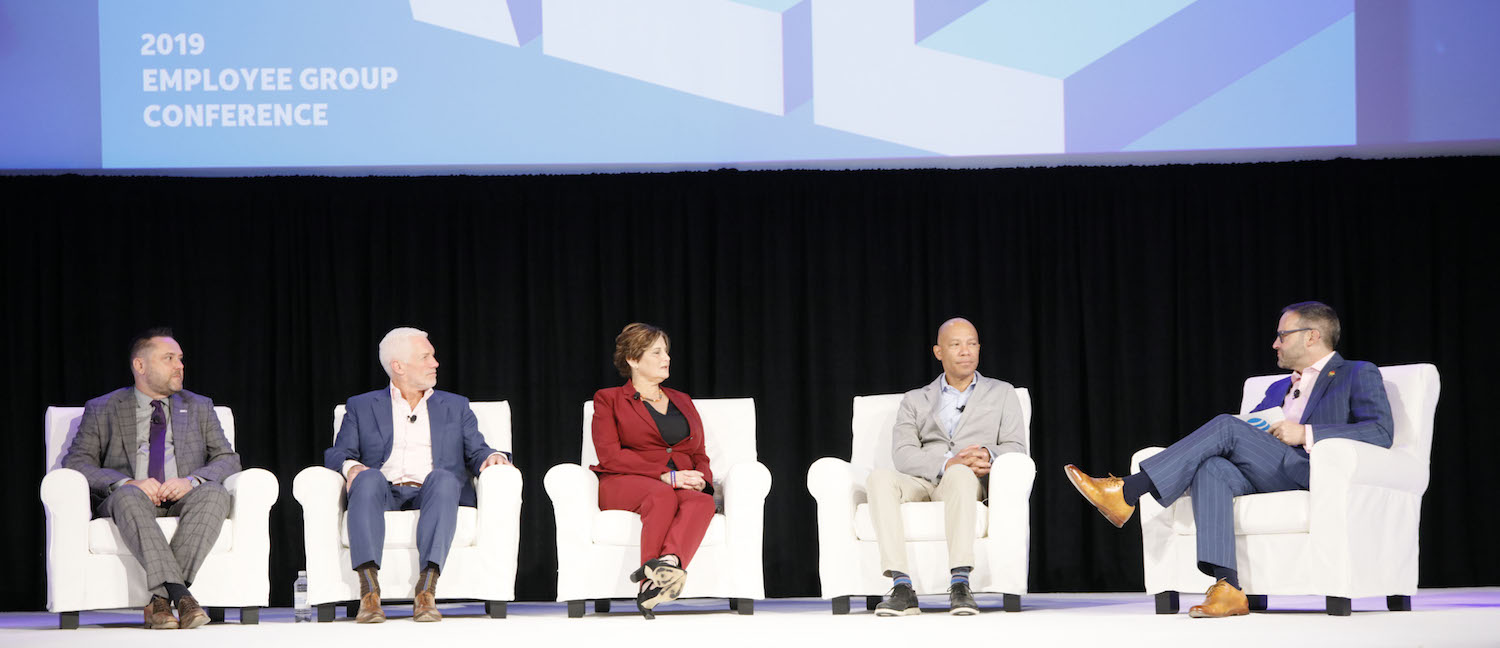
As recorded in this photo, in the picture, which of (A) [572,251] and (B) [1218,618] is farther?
(A) [572,251]

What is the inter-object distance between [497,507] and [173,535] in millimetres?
1048

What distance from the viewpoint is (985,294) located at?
642cm

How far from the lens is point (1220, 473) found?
14.2 feet

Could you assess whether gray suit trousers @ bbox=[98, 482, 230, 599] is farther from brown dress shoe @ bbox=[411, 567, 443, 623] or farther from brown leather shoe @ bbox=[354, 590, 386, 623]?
brown dress shoe @ bbox=[411, 567, 443, 623]

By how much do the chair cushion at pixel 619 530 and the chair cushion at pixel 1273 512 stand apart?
1.57 meters

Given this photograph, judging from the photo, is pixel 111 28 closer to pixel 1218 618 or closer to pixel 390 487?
pixel 390 487

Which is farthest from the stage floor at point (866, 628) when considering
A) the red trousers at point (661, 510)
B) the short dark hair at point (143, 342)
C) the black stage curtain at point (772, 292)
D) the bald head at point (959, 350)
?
the black stage curtain at point (772, 292)

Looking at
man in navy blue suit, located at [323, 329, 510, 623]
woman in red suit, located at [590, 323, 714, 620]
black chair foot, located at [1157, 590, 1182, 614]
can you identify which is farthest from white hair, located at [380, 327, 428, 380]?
black chair foot, located at [1157, 590, 1182, 614]

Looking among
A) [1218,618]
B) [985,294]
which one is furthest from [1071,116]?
[1218,618]

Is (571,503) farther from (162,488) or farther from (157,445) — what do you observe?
(157,445)

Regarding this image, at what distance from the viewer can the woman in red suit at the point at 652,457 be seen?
15.2 feet

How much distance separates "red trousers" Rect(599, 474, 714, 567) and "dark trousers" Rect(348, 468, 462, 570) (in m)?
0.52

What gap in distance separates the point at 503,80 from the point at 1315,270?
11.8 ft

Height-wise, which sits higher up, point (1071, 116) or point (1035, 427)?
point (1071, 116)
